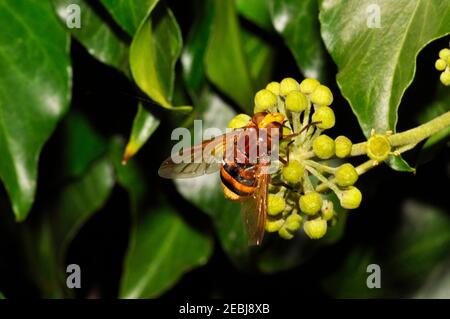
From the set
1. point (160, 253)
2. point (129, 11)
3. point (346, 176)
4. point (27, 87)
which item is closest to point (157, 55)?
point (129, 11)

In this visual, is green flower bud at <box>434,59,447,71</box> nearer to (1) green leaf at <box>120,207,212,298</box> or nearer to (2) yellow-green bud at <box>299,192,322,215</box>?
(2) yellow-green bud at <box>299,192,322,215</box>

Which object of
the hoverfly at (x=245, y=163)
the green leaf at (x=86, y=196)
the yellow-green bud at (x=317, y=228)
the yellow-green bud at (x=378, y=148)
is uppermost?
the green leaf at (x=86, y=196)

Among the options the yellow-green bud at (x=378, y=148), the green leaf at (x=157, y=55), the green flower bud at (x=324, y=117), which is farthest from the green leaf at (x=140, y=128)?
the yellow-green bud at (x=378, y=148)

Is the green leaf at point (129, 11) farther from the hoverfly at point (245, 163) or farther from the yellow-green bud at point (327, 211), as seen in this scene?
the yellow-green bud at point (327, 211)

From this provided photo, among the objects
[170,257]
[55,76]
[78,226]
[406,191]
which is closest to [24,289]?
[78,226]

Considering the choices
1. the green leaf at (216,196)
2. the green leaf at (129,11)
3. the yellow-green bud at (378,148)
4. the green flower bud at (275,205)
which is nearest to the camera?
the yellow-green bud at (378,148)

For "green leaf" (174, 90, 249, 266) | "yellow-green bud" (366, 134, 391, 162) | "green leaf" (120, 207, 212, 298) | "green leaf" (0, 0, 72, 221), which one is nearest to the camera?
"yellow-green bud" (366, 134, 391, 162)

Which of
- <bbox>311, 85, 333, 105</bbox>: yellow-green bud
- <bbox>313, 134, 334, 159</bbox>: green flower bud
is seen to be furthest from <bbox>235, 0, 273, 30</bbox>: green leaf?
<bbox>313, 134, 334, 159</bbox>: green flower bud
